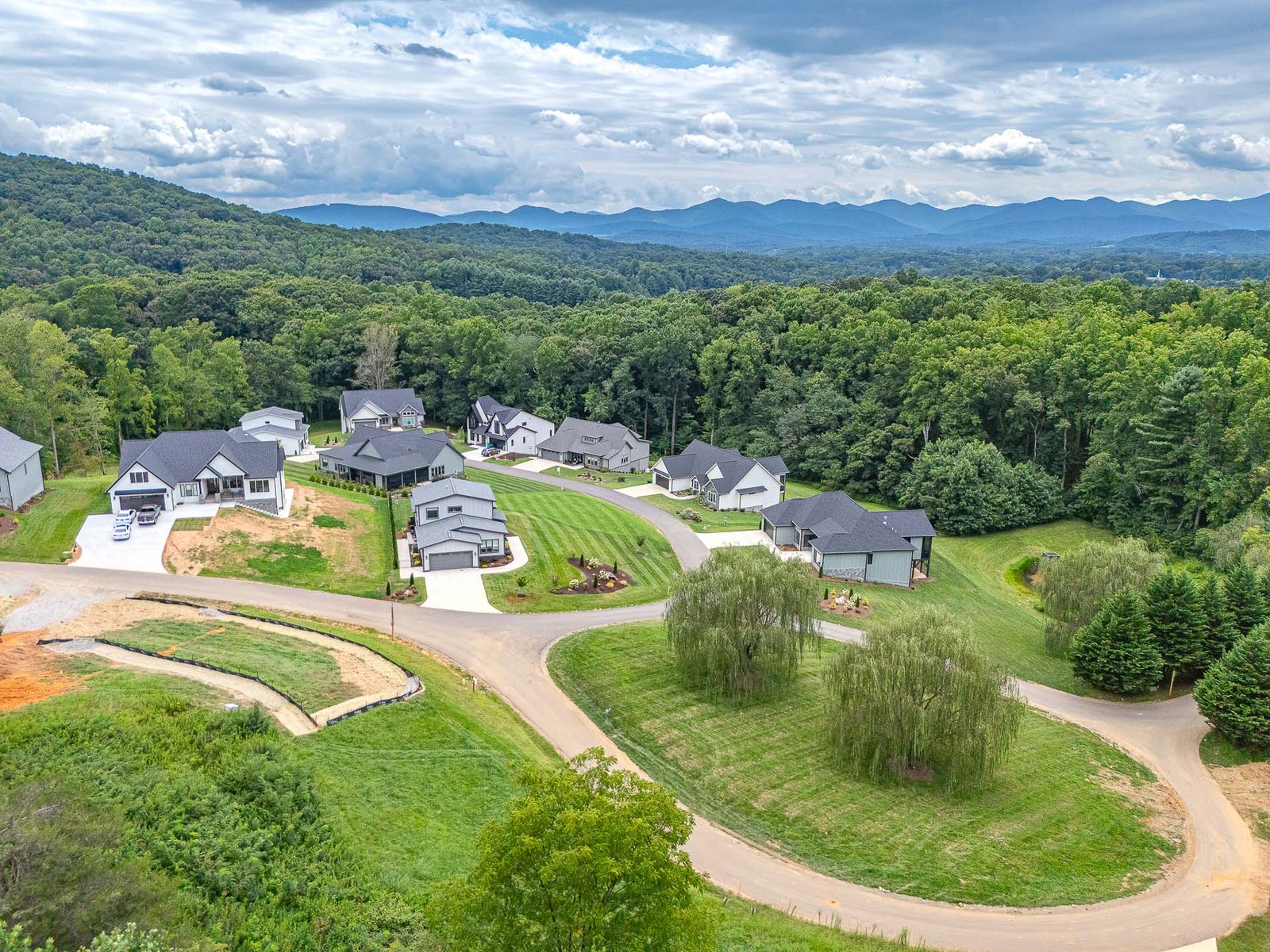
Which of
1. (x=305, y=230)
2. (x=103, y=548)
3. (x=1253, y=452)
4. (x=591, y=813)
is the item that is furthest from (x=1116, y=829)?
(x=305, y=230)

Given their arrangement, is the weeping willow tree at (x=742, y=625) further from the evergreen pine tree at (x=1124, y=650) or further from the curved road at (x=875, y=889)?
the evergreen pine tree at (x=1124, y=650)

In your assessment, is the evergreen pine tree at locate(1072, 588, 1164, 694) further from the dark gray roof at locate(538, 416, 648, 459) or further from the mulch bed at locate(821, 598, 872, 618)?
the dark gray roof at locate(538, 416, 648, 459)

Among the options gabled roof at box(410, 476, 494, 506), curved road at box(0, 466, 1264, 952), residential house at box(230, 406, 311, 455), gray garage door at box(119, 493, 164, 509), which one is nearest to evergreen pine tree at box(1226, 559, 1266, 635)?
curved road at box(0, 466, 1264, 952)

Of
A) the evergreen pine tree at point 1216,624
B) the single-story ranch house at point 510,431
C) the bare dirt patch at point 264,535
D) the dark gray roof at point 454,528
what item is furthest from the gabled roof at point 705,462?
the evergreen pine tree at point 1216,624

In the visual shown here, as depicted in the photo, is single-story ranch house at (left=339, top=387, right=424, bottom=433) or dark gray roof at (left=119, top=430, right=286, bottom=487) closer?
dark gray roof at (left=119, top=430, right=286, bottom=487)

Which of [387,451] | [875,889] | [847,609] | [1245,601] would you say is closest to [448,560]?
[387,451]
